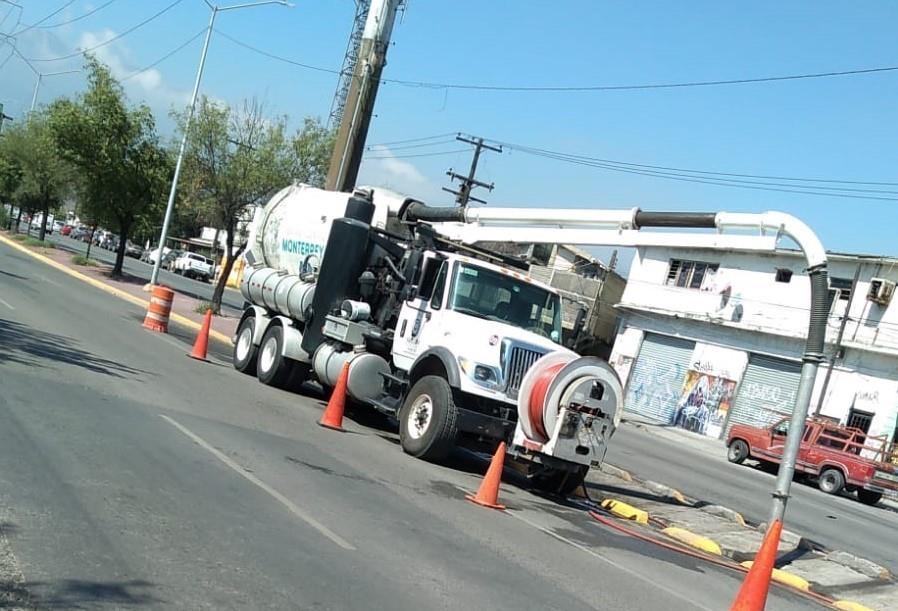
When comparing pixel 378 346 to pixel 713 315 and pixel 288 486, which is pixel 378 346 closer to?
pixel 288 486

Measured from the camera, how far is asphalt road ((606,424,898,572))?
47.7 feet

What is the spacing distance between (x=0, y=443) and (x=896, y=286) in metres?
31.7

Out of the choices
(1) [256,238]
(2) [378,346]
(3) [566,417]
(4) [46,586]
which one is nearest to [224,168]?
(1) [256,238]

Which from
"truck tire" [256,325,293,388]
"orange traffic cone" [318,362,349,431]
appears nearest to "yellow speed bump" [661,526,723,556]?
"orange traffic cone" [318,362,349,431]

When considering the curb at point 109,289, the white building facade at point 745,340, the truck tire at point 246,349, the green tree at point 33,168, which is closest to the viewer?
the truck tire at point 246,349

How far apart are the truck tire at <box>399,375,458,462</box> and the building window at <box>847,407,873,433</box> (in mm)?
25255

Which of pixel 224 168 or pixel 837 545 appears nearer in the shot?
pixel 837 545

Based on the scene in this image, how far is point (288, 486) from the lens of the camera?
8133 mm

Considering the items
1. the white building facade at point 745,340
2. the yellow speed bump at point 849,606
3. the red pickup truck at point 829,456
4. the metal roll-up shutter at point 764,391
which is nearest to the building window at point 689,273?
the white building facade at point 745,340

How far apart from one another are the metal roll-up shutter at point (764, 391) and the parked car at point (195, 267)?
120 feet

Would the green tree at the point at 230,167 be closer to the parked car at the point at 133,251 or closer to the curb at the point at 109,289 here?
the curb at the point at 109,289

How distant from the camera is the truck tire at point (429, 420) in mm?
10984

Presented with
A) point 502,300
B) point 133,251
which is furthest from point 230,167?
point 133,251

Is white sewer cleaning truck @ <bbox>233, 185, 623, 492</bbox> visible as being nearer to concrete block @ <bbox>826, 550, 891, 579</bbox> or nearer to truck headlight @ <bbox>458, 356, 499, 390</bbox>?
truck headlight @ <bbox>458, 356, 499, 390</bbox>
